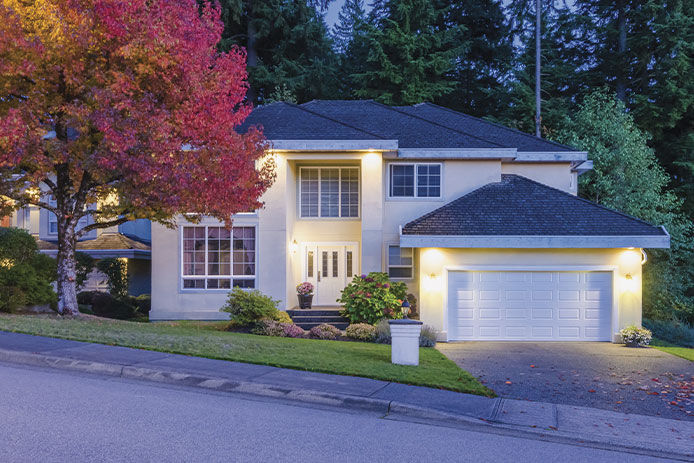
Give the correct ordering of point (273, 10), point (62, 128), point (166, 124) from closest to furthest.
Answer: point (166, 124) → point (62, 128) → point (273, 10)

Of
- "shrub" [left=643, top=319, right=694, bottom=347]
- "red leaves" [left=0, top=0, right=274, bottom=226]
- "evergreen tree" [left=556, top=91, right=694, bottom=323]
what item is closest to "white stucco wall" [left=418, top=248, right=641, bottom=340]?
"red leaves" [left=0, top=0, right=274, bottom=226]

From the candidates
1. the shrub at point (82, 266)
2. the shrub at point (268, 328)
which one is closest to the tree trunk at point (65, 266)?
the shrub at point (268, 328)

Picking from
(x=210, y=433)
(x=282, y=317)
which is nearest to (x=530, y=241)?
(x=282, y=317)

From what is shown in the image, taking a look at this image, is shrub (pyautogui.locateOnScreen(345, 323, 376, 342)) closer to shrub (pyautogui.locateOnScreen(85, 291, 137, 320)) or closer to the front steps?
the front steps

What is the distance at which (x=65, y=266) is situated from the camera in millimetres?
15023

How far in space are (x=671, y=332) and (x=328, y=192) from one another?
13.8 metres

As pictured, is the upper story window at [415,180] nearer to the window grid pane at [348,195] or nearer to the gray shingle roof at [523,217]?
the gray shingle roof at [523,217]

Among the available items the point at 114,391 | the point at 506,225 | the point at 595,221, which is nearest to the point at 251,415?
the point at 114,391

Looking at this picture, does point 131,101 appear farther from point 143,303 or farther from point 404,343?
point 143,303

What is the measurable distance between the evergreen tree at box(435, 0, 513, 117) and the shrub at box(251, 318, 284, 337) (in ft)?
72.3

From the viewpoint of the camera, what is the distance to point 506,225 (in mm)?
A: 16984

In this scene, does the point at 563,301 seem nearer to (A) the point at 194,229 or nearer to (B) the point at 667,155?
(A) the point at 194,229

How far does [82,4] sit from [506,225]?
1222cm

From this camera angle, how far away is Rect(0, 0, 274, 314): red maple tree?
12.5m
